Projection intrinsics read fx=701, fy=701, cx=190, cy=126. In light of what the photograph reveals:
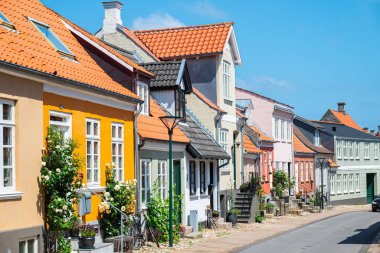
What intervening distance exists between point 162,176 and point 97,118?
6176 millimetres

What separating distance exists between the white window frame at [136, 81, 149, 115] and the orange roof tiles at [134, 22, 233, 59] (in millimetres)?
8515

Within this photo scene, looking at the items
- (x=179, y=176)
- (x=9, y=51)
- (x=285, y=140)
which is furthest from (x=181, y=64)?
(x=285, y=140)

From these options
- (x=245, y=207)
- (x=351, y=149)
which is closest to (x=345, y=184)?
(x=351, y=149)

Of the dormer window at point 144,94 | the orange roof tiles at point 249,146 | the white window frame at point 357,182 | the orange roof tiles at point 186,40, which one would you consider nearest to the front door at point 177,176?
the dormer window at point 144,94

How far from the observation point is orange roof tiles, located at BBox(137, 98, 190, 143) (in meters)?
22.8

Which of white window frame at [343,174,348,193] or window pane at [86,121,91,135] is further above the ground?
window pane at [86,121,91,135]

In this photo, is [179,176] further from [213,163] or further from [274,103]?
[274,103]

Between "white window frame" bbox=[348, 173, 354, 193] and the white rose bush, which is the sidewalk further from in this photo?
"white window frame" bbox=[348, 173, 354, 193]

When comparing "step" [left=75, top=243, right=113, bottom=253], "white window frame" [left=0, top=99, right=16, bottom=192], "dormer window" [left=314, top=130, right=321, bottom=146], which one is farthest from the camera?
"dormer window" [left=314, top=130, right=321, bottom=146]

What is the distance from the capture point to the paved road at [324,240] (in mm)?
22156

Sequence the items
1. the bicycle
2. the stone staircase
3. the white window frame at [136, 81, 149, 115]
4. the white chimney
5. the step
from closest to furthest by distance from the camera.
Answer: the step
the bicycle
the white window frame at [136, 81, 149, 115]
the white chimney
the stone staircase

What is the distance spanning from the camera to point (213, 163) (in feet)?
105

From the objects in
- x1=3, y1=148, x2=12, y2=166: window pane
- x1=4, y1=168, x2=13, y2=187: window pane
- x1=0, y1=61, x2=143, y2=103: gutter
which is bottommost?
x1=4, y1=168, x2=13, y2=187: window pane

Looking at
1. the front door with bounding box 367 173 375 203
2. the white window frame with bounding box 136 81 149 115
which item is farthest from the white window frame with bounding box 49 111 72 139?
the front door with bounding box 367 173 375 203
